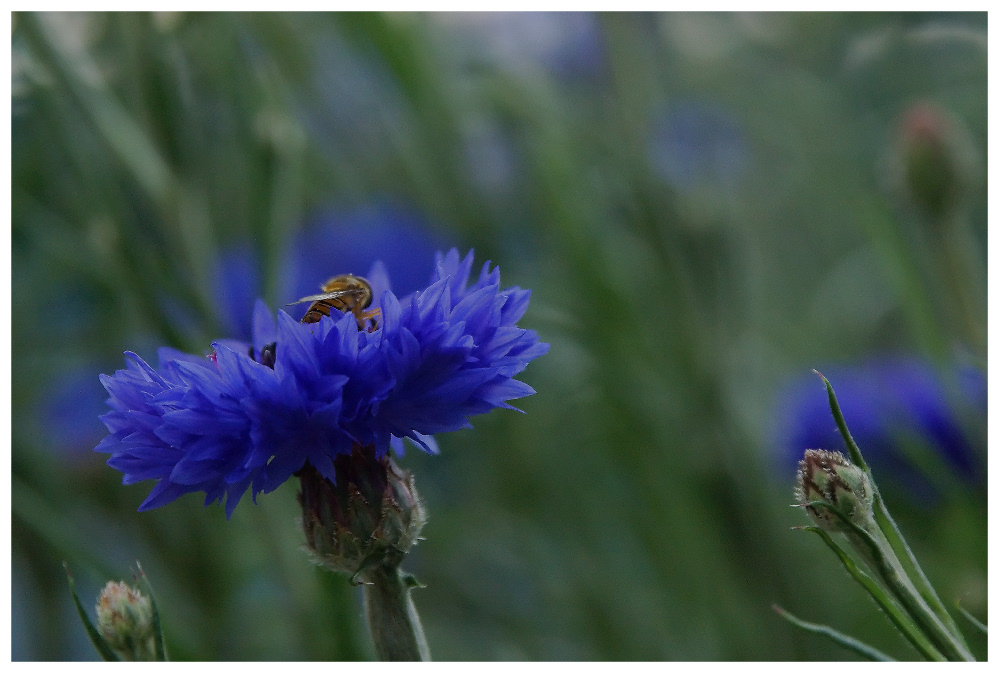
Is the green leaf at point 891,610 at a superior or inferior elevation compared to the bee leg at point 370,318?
inferior

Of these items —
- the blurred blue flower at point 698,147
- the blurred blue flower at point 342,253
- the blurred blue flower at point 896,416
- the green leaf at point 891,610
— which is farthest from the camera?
the blurred blue flower at point 698,147

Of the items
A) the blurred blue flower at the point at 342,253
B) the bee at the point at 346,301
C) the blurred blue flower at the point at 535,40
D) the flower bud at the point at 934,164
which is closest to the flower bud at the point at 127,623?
the bee at the point at 346,301

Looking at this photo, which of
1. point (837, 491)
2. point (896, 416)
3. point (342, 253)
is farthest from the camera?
point (342, 253)

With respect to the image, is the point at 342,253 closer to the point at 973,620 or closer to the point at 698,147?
the point at 698,147

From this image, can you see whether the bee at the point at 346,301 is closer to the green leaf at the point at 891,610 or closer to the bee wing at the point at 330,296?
the bee wing at the point at 330,296

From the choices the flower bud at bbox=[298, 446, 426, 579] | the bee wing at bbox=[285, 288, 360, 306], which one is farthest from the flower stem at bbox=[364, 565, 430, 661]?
the bee wing at bbox=[285, 288, 360, 306]

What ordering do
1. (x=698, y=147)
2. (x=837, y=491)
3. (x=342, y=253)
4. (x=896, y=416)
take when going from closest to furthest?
(x=837, y=491) < (x=896, y=416) < (x=342, y=253) < (x=698, y=147)

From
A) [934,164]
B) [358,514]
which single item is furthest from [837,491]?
[934,164]
